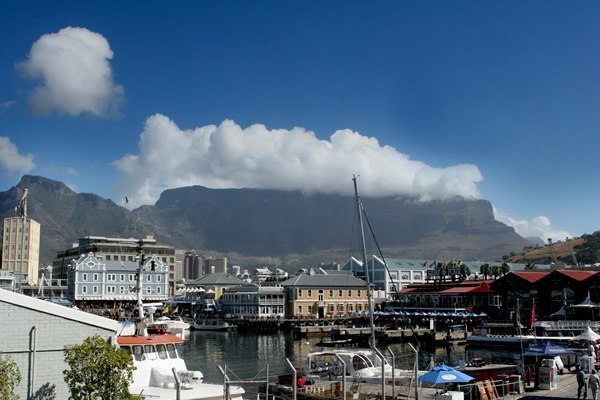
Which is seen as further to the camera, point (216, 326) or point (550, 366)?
point (216, 326)

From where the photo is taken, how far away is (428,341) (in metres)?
80.0

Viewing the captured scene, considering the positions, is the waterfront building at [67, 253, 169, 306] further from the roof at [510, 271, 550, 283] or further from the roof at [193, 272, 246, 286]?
the roof at [510, 271, 550, 283]

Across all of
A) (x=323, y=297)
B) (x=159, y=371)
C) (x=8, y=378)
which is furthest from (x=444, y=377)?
(x=323, y=297)

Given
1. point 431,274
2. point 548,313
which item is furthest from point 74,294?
point 548,313

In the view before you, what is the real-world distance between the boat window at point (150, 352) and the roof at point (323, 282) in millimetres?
87538

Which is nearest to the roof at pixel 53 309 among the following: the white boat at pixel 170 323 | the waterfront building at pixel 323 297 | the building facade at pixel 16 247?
the white boat at pixel 170 323

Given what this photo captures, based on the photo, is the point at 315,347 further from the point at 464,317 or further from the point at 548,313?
the point at 548,313

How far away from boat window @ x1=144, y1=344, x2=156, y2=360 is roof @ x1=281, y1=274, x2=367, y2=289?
8754cm

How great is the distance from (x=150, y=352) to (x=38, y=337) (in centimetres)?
925

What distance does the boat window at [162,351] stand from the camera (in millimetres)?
28750

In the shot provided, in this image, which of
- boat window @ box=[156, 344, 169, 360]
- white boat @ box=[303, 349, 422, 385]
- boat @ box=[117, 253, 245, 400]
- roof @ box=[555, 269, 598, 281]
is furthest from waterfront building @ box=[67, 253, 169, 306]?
boat window @ box=[156, 344, 169, 360]

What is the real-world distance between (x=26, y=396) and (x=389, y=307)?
103545 millimetres

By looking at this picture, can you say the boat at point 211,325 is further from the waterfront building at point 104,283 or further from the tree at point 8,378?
the tree at point 8,378

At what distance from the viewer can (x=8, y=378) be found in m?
17.6
